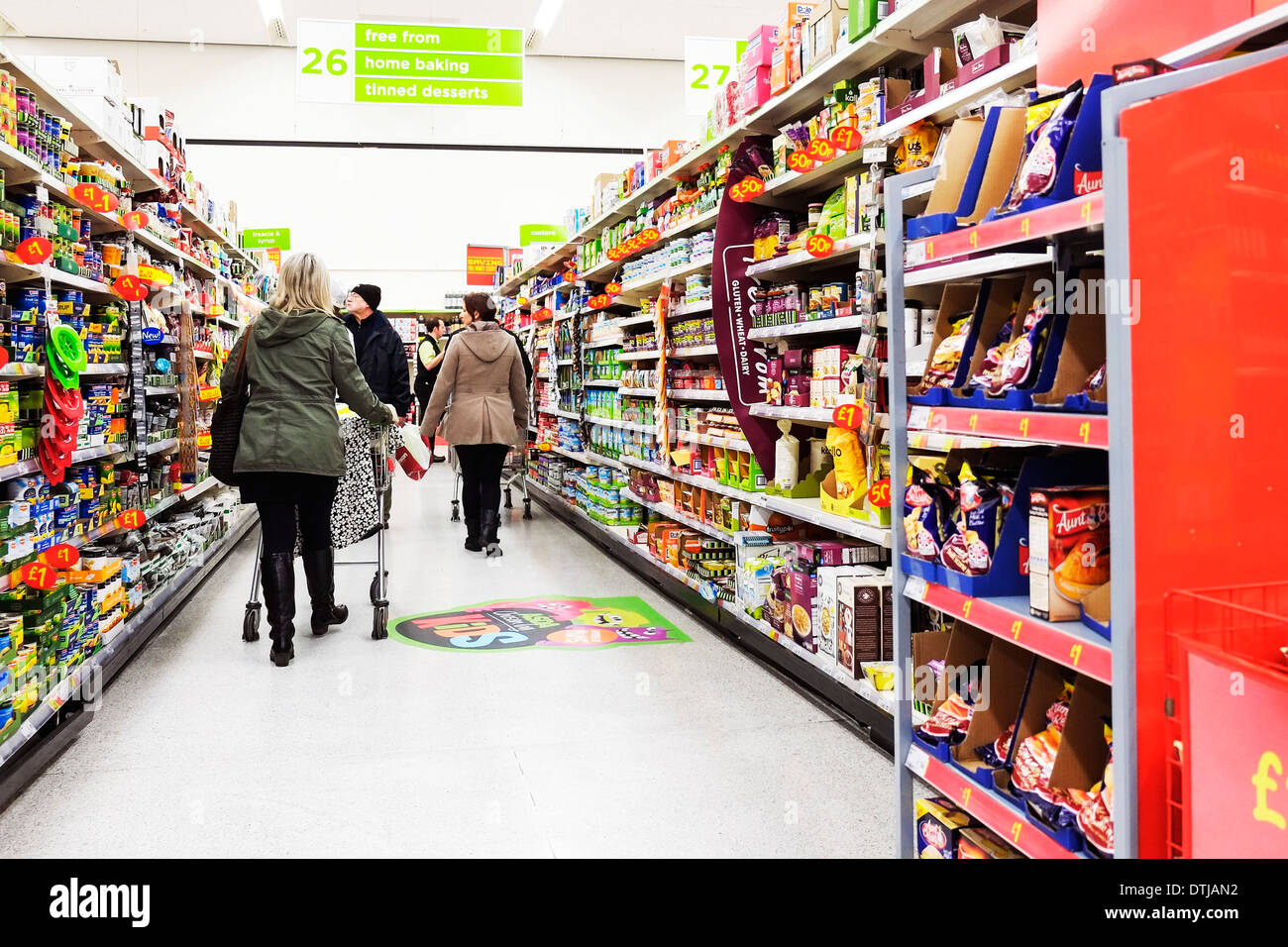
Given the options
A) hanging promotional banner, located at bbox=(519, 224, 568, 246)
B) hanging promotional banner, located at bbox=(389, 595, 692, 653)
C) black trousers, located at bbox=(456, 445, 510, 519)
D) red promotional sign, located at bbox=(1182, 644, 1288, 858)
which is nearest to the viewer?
red promotional sign, located at bbox=(1182, 644, 1288, 858)

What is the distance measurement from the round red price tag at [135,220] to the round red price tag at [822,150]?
317cm

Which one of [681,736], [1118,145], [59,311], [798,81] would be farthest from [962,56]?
[59,311]

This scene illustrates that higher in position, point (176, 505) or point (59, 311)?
point (59, 311)

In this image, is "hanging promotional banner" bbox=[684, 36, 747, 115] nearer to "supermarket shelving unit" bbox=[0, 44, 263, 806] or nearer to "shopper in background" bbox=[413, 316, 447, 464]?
"shopper in background" bbox=[413, 316, 447, 464]

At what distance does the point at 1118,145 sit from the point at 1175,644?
0.75 metres

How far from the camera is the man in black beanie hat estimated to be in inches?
229

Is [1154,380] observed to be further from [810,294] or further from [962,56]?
[810,294]

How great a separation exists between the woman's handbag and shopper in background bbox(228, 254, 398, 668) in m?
0.04

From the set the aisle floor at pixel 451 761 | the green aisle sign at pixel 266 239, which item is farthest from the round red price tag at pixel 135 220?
the green aisle sign at pixel 266 239

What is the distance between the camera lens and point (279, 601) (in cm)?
432

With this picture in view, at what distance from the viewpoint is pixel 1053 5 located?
223 centimetres

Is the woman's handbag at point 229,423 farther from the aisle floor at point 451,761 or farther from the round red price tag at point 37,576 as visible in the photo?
the round red price tag at point 37,576

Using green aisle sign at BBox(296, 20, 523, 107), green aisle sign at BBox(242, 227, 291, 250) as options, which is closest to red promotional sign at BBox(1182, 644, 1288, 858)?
green aisle sign at BBox(296, 20, 523, 107)

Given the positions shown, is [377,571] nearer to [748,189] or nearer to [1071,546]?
[748,189]
